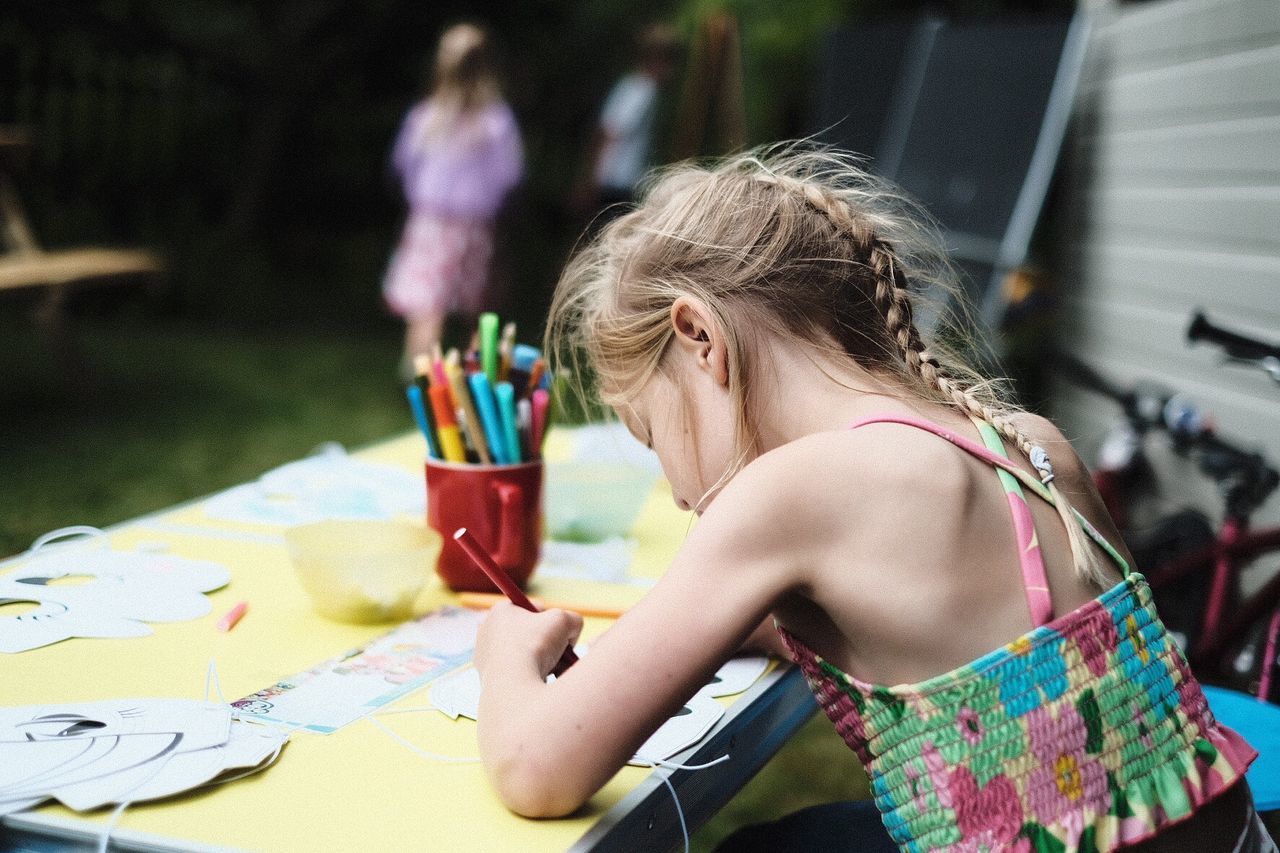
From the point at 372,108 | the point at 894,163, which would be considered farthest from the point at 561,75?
the point at 894,163

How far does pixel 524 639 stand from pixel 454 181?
4.65 m

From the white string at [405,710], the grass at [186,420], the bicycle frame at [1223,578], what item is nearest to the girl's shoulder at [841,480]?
the white string at [405,710]

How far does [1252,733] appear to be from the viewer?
138 centimetres

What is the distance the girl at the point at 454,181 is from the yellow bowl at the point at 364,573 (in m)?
4.19

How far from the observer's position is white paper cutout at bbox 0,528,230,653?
3.84ft

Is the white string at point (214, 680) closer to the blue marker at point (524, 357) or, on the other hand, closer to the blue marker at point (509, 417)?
the blue marker at point (509, 417)

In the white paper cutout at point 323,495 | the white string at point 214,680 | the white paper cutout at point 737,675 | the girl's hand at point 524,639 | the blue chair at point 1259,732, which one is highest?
the girl's hand at point 524,639

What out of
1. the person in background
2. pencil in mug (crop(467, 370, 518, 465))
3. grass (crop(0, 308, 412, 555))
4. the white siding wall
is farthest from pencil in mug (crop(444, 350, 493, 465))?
the person in background

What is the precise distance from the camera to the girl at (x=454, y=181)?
5242mm

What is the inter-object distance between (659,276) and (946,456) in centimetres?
31

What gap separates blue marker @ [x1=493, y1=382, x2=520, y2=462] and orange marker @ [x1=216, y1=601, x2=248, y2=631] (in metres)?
0.35

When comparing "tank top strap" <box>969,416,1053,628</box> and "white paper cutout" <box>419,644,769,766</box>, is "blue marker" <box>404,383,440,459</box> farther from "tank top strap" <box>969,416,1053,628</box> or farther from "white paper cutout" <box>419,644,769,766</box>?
"tank top strap" <box>969,416,1053,628</box>

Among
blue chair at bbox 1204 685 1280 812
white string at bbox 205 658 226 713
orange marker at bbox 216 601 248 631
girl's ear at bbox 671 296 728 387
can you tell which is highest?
Result: girl's ear at bbox 671 296 728 387

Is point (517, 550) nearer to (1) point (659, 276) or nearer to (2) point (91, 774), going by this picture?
(1) point (659, 276)
